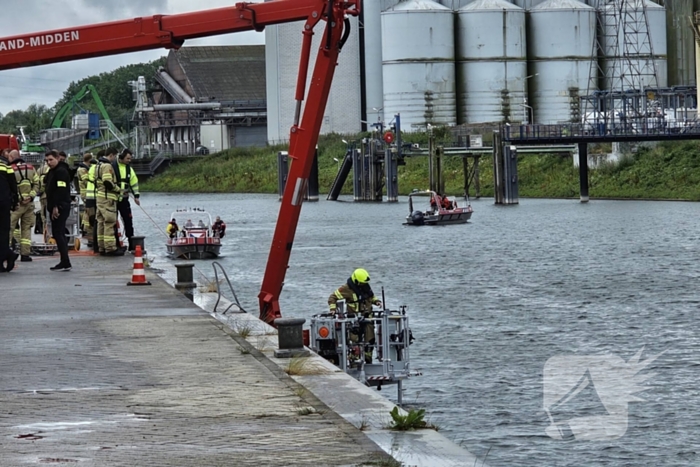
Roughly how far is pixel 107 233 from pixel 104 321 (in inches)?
492

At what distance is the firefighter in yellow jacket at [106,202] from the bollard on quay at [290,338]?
1528cm

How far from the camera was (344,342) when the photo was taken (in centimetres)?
2041

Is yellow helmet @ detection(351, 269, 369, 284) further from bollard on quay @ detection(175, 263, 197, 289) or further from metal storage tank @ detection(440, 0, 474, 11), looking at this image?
metal storage tank @ detection(440, 0, 474, 11)

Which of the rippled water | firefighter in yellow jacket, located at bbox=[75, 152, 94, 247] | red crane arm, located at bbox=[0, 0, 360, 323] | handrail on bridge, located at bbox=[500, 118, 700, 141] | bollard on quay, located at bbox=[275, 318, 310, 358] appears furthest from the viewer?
handrail on bridge, located at bbox=[500, 118, 700, 141]

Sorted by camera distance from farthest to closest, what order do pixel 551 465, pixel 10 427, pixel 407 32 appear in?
pixel 407 32, pixel 551 465, pixel 10 427

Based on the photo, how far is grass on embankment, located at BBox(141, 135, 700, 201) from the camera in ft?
326

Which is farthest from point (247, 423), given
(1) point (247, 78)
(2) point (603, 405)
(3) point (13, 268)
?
(1) point (247, 78)

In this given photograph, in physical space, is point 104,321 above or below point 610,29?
below

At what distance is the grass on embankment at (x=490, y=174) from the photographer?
9944 cm

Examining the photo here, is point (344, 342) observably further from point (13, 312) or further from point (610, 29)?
point (610, 29)

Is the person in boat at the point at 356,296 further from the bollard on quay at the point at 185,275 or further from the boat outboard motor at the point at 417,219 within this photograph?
the boat outboard motor at the point at 417,219

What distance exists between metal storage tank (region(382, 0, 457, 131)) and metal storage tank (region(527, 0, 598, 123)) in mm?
7229

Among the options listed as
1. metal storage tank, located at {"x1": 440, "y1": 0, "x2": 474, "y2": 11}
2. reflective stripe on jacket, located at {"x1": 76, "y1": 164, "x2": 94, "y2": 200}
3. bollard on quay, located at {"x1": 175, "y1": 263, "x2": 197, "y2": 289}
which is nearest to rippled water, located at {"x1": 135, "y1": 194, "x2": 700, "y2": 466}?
bollard on quay, located at {"x1": 175, "y1": 263, "x2": 197, "y2": 289}

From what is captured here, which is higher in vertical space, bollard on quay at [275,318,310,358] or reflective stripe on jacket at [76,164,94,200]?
reflective stripe on jacket at [76,164,94,200]
